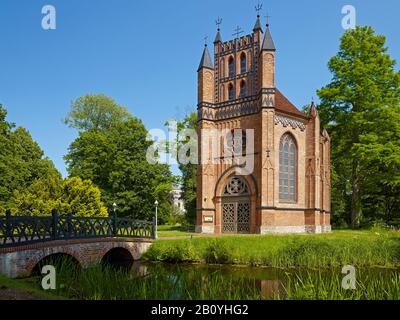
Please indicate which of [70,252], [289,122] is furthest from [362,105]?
[70,252]

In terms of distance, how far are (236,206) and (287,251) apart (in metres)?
9.90

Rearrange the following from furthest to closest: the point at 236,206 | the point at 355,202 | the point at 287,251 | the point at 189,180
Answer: the point at 189,180
the point at 355,202
the point at 236,206
the point at 287,251

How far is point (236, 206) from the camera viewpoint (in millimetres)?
26172

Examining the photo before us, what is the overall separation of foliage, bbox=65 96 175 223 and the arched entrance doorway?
8196mm

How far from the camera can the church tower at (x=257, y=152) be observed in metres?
24.7

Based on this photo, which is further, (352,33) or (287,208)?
(352,33)

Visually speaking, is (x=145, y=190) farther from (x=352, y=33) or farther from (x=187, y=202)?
(x=352, y=33)

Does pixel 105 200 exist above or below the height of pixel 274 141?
below

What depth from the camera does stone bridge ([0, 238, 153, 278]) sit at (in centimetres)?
1227

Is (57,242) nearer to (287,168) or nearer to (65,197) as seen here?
(65,197)

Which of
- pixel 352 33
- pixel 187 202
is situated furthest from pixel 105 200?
pixel 352 33
